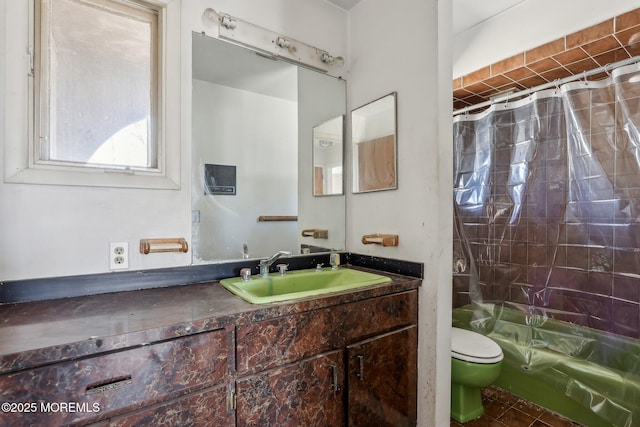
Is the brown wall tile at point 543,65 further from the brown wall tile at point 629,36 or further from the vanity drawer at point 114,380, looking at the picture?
the vanity drawer at point 114,380

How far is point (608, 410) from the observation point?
156cm

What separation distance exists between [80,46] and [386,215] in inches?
61.1

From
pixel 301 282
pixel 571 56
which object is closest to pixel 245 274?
pixel 301 282

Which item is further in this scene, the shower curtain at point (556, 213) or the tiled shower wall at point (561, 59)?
the shower curtain at point (556, 213)

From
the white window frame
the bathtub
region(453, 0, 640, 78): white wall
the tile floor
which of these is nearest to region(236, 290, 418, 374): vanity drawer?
the white window frame

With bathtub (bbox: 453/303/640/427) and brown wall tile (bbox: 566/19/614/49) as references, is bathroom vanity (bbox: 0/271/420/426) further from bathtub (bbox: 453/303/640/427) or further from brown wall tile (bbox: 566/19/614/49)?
brown wall tile (bbox: 566/19/614/49)

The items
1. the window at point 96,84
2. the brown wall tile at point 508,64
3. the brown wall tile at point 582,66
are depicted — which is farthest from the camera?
the brown wall tile at point 508,64

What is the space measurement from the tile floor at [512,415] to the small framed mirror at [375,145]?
1.47 metres

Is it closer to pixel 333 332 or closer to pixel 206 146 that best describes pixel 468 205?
pixel 333 332

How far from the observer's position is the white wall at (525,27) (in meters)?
1.59

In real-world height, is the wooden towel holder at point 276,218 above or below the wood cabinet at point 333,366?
above

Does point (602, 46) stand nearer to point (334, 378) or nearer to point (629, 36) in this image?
point (629, 36)

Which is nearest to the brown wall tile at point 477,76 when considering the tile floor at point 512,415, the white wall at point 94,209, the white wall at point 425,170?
the white wall at point 425,170

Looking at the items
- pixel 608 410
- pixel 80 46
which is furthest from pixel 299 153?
pixel 608 410
